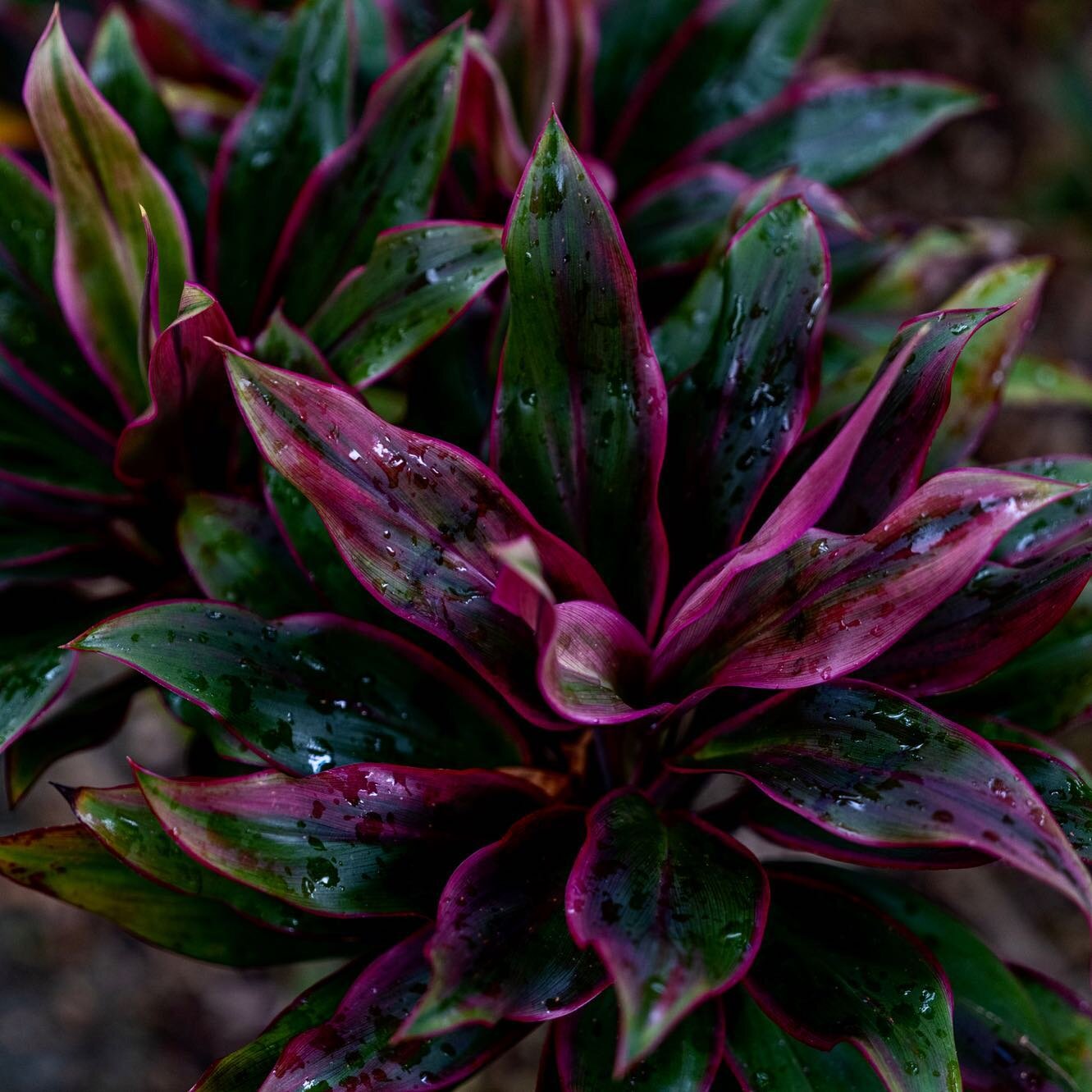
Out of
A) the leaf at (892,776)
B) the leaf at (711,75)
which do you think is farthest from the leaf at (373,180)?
the leaf at (892,776)

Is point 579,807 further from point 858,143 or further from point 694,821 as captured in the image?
point 858,143

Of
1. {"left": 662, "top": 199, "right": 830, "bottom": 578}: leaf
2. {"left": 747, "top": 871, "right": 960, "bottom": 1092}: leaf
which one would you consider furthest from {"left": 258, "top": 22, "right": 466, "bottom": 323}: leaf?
{"left": 747, "top": 871, "right": 960, "bottom": 1092}: leaf

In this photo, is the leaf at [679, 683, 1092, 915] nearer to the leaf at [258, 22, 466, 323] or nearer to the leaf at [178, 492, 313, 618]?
the leaf at [178, 492, 313, 618]

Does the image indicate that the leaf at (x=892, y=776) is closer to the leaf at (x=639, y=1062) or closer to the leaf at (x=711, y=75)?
the leaf at (x=639, y=1062)

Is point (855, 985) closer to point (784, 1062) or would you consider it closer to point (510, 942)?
point (784, 1062)

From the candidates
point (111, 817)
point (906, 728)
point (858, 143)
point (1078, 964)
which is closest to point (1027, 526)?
point (906, 728)

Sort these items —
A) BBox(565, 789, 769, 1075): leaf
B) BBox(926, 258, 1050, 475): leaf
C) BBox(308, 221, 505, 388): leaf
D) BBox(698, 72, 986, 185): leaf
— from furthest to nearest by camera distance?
BBox(698, 72, 986, 185): leaf < BBox(926, 258, 1050, 475): leaf < BBox(308, 221, 505, 388): leaf < BBox(565, 789, 769, 1075): leaf

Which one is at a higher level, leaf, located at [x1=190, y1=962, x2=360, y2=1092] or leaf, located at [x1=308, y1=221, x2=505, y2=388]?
leaf, located at [x1=308, y1=221, x2=505, y2=388]
